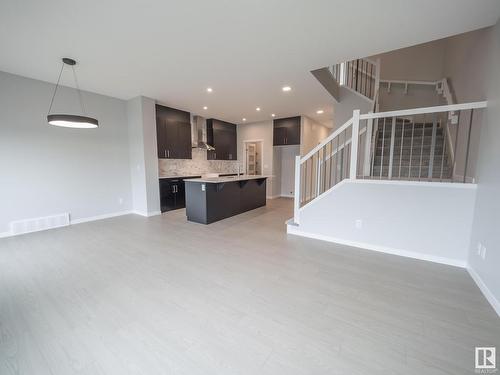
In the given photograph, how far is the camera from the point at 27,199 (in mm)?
3783

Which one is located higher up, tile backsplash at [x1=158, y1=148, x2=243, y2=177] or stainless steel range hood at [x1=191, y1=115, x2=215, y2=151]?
stainless steel range hood at [x1=191, y1=115, x2=215, y2=151]

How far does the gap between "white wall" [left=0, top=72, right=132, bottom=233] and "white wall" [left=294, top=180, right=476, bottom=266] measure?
4.68 meters

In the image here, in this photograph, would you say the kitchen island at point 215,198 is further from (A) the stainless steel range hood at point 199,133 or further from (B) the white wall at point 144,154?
(A) the stainless steel range hood at point 199,133

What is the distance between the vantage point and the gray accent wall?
6.34ft

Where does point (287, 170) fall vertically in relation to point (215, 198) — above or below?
above

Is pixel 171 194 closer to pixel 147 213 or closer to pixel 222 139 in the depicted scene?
pixel 147 213

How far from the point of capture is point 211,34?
8.04ft

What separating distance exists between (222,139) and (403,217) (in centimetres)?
590

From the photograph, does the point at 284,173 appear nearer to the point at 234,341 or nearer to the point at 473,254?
the point at 473,254

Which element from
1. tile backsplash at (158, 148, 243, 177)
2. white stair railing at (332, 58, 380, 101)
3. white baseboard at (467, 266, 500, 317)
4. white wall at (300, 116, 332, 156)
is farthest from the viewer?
white wall at (300, 116, 332, 156)

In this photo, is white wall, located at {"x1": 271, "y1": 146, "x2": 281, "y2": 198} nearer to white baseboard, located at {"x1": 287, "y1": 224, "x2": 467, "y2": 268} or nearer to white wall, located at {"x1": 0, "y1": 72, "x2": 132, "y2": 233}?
white baseboard, located at {"x1": 287, "y1": 224, "x2": 467, "y2": 268}

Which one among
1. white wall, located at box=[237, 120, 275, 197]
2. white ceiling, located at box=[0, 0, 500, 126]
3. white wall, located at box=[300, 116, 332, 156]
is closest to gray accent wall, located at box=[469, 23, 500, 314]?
white ceiling, located at box=[0, 0, 500, 126]

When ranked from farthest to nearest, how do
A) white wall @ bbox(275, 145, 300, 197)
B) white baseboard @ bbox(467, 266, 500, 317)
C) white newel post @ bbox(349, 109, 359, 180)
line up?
white wall @ bbox(275, 145, 300, 197) < white newel post @ bbox(349, 109, 359, 180) < white baseboard @ bbox(467, 266, 500, 317)

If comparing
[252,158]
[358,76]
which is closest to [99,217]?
[252,158]
